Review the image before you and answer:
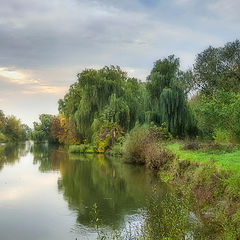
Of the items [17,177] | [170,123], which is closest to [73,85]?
[170,123]

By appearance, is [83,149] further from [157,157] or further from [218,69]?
[218,69]

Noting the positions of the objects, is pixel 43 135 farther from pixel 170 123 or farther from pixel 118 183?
pixel 118 183

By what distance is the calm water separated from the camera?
1025cm

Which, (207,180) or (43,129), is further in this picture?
(43,129)

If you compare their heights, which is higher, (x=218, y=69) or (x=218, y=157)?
(x=218, y=69)

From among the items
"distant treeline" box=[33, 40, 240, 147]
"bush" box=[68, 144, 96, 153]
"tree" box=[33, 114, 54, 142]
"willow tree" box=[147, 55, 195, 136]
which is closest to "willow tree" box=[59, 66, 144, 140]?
"distant treeline" box=[33, 40, 240, 147]

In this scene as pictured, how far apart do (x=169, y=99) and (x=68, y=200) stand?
662 inches

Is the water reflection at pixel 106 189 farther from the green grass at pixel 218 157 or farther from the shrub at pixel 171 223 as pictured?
the shrub at pixel 171 223

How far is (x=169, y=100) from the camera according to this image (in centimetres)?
2834

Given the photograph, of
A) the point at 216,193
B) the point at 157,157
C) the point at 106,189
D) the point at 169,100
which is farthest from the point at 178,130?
the point at 216,193

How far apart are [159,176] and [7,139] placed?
76161mm

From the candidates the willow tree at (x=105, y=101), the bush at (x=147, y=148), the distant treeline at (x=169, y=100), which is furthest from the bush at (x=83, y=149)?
the bush at (x=147, y=148)

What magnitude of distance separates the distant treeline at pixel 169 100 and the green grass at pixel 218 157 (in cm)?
138

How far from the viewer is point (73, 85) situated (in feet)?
150
